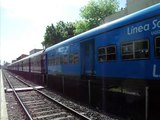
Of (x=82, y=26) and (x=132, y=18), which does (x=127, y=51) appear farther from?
(x=82, y=26)

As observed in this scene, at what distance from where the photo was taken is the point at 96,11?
74.9 meters

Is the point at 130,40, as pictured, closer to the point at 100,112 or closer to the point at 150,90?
the point at 150,90

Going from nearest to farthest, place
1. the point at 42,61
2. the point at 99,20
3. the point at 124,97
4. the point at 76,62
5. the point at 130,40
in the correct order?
the point at 130,40, the point at 124,97, the point at 76,62, the point at 42,61, the point at 99,20

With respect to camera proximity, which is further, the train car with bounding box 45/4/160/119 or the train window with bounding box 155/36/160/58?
the train car with bounding box 45/4/160/119

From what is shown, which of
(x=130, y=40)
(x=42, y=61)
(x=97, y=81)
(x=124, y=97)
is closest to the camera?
(x=130, y=40)

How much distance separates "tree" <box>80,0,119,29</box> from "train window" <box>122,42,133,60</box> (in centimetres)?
6129

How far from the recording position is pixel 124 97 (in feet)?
38.0

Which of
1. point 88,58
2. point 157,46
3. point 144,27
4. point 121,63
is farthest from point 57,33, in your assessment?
point 157,46

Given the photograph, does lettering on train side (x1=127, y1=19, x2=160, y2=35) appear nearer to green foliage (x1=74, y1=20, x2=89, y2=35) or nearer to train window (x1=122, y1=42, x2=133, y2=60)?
train window (x1=122, y1=42, x2=133, y2=60)

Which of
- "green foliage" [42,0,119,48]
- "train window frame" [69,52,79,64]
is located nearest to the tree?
"green foliage" [42,0,119,48]

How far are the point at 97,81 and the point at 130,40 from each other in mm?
3688

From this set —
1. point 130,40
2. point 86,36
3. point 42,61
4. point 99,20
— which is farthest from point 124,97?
point 99,20

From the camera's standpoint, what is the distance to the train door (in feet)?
45.5

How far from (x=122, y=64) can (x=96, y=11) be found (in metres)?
65.8
